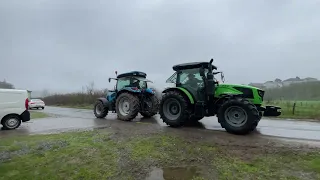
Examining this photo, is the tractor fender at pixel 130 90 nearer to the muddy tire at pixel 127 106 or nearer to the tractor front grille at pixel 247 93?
the muddy tire at pixel 127 106

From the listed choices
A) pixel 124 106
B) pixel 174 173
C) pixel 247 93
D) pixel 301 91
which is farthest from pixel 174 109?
pixel 301 91

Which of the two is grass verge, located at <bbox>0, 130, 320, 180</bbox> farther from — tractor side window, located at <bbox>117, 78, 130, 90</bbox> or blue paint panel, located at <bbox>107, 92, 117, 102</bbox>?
blue paint panel, located at <bbox>107, 92, 117, 102</bbox>

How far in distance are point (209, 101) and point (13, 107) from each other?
8343 mm

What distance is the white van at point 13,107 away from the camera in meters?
10.5

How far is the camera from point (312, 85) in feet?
101

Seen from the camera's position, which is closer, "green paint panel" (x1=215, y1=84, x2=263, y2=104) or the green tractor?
the green tractor

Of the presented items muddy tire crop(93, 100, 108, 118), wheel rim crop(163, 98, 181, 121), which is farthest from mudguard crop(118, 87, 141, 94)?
wheel rim crop(163, 98, 181, 121)

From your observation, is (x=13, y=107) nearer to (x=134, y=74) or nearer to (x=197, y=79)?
(x=134, y=74)

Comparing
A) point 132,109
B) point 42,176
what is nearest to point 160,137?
point 42,176

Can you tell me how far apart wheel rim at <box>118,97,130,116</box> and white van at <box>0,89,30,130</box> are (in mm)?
4246

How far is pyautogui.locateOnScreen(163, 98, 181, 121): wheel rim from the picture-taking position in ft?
31.6

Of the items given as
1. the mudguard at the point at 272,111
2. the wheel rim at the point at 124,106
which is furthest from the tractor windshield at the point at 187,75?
the wheel rim at the point at 124,106

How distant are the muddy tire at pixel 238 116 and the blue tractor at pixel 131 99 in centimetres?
489

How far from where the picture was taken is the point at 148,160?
206 inches
